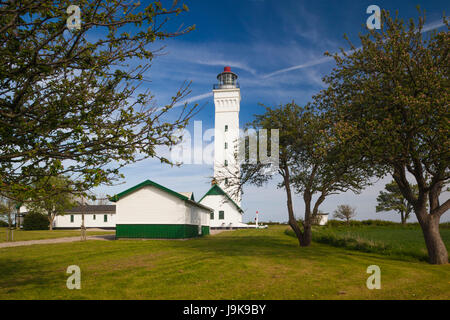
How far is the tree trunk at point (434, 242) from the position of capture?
14.4 m

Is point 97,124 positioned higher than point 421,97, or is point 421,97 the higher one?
point 421,97

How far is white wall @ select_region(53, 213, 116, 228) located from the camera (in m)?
56.2

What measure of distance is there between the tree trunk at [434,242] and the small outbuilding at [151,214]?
19.6 m

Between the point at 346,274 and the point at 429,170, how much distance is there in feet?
22.8

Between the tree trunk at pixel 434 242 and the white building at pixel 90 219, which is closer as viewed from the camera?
the tree trunk at pixel 434 242

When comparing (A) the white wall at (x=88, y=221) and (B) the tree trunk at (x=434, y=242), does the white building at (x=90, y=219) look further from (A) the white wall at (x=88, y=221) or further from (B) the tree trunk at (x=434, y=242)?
(B) the tree trunk at (x=434, y=242)

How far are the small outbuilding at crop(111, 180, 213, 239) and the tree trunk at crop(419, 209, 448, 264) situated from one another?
1962cm

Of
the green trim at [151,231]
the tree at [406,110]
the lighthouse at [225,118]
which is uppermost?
the lighthouse at [225,118]

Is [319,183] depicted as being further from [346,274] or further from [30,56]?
[30,56]

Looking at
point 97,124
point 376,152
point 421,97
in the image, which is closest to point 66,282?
point 97,124

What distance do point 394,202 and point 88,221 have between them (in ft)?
200

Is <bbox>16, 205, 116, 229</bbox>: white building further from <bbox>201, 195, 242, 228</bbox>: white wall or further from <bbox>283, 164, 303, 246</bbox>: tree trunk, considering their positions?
<bbox>283, 164, 303, 246</bbox>: tree trunk

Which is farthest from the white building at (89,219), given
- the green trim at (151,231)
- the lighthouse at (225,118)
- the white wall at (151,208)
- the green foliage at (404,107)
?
the green foliage at (404,107)
